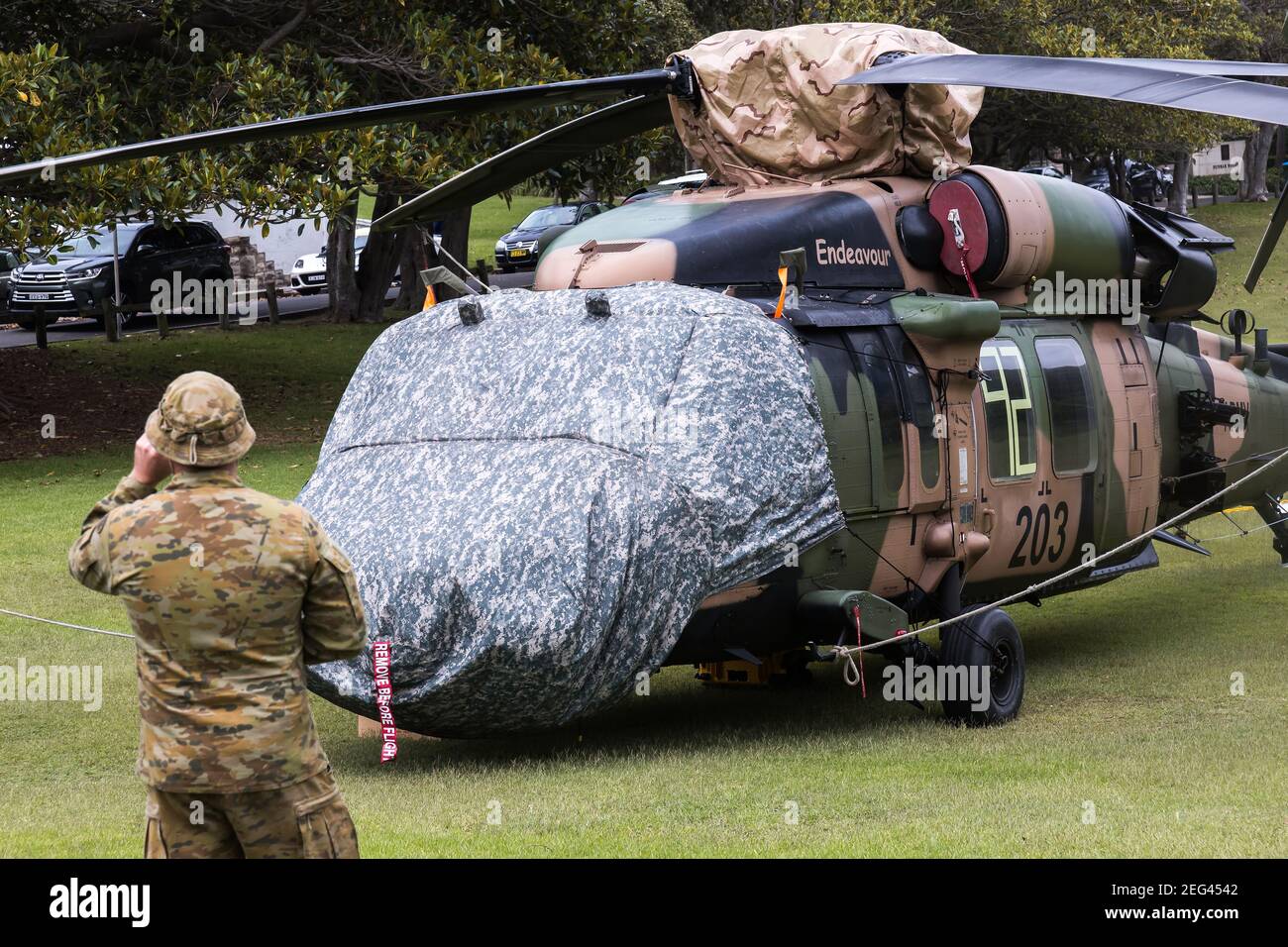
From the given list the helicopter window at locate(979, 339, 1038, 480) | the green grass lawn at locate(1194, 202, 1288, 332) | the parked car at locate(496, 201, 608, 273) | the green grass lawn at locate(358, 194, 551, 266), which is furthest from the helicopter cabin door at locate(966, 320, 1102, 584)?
the green grass lawn at locate(358, 194, 551, 266)

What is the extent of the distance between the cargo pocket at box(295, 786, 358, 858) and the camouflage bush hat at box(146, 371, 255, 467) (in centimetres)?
102

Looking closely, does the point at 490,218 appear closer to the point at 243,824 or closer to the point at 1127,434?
the point at 1127,434

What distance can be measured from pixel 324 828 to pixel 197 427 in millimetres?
1212

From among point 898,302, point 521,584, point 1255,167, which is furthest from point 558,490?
point 1255,167

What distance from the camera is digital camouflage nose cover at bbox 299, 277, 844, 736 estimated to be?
8094 millimetres

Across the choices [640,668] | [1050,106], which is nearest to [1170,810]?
[640,668]

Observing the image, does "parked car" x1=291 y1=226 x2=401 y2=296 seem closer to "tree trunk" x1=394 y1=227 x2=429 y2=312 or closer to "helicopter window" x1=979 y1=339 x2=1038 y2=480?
"tree trunk" x1=394 y1=227 x2=429 y2=312

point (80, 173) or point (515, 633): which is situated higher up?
point (80, 173)

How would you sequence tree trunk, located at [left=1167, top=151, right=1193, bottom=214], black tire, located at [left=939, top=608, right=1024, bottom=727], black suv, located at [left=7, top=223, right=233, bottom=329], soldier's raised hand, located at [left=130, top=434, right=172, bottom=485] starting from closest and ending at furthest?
soldier's raised hand, located at [left=130, top=434, right=172, bottom=485], black tire, located at [left=939, top=608, right=1024, bottom=727], black suv, located at [left=7, top=223, right=233, bottom=329], tree trunk, located at [left=1167, top=151, right=1193, bottom=214]

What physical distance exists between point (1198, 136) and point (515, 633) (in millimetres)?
35341

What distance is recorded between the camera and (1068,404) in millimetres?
10984

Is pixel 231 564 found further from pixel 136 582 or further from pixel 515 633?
pixel 515 633

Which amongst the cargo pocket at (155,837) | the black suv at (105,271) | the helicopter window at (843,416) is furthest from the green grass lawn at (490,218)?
the cargo pocket at (155,837)

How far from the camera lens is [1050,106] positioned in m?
38.6
